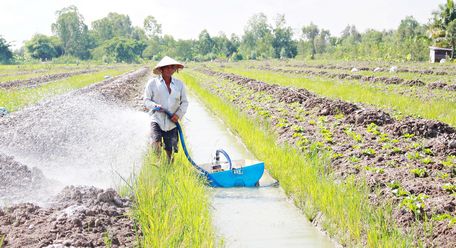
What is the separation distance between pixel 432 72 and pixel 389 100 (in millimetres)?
10220

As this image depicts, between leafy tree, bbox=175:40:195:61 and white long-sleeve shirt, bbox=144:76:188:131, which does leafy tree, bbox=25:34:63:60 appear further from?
white long-sleeve shirt, bbox=144:76:188:131

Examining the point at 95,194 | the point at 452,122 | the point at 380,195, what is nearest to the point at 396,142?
the point at 380,195

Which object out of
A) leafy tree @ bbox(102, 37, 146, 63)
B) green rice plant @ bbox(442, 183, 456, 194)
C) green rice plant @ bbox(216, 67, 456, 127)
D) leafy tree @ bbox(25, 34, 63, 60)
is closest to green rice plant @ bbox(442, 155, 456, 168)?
green rice plant @ bbox(442, 183, 456, 194)

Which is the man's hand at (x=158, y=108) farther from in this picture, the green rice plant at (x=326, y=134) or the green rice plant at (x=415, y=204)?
the green rice plant at (x=415, y=204)

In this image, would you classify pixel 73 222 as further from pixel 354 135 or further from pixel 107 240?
pixel 354 135

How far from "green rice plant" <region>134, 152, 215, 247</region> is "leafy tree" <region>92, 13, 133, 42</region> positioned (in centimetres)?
9687

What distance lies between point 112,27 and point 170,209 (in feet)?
362

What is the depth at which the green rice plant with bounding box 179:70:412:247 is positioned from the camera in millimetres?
3455

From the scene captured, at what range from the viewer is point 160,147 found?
215 inches

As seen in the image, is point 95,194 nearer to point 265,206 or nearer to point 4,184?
point 4,184

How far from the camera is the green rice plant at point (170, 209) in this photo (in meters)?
3.22

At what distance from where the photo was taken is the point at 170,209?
3.65m

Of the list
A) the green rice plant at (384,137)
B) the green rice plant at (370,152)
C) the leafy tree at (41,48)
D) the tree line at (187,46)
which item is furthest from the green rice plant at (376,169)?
the leafy tree at (41,48)

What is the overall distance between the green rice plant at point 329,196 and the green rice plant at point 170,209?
1.06 m
